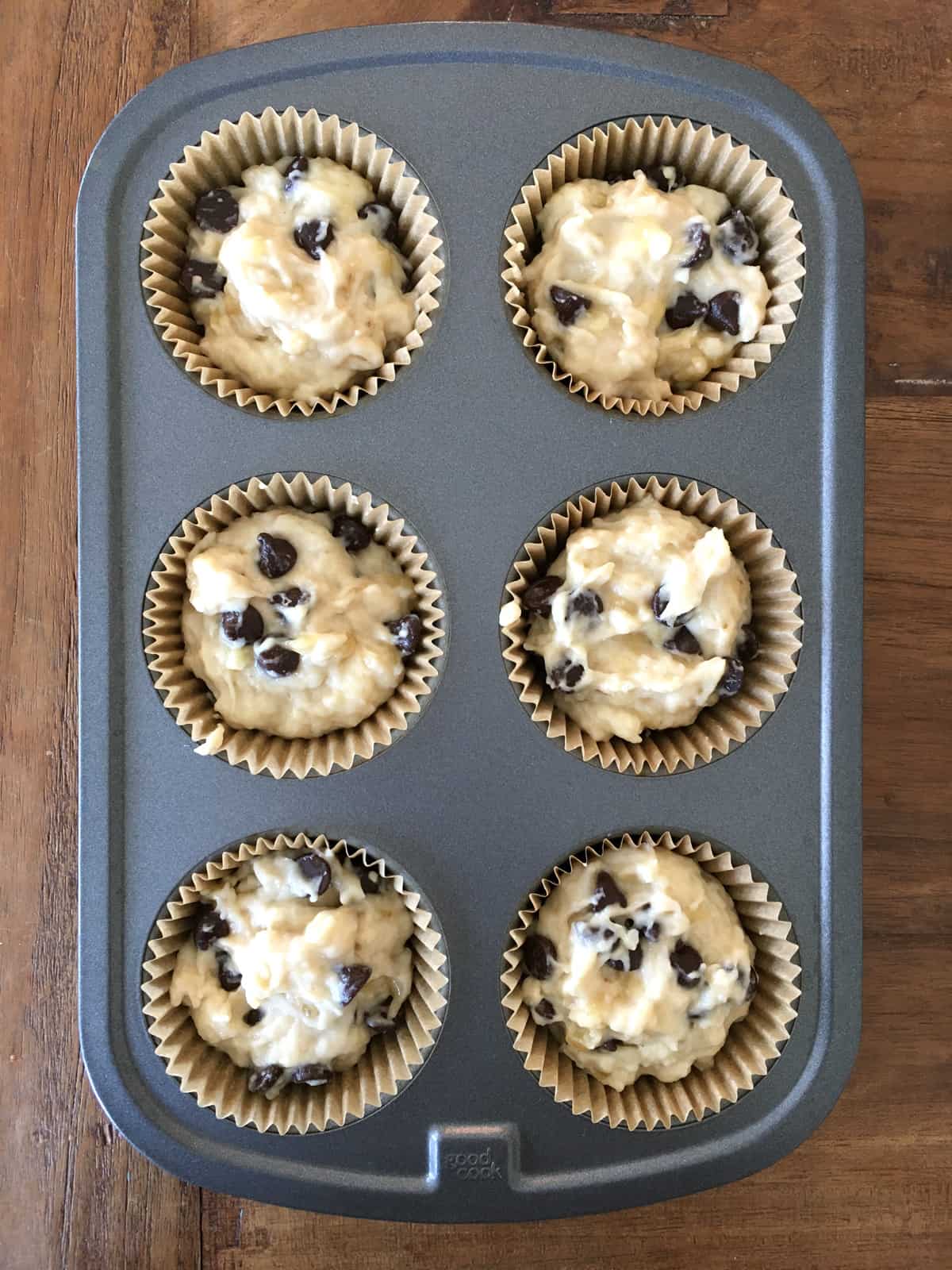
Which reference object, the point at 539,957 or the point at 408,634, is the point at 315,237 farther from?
the point at 539,957

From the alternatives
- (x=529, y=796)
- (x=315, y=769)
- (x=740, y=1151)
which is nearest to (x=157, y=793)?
(x=315, y=769)

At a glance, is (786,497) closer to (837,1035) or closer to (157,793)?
(837,1035)

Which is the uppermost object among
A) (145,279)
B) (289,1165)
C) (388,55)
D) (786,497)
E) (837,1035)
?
(388,55)

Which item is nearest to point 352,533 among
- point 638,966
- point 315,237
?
point 315,237

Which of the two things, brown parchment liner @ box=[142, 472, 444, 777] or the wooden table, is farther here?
→ the wooden table

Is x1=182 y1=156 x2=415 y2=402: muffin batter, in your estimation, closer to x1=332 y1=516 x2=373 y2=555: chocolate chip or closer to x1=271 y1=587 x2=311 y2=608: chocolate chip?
x1=332 y1=516 x2=373 y2=555: chocolate chip

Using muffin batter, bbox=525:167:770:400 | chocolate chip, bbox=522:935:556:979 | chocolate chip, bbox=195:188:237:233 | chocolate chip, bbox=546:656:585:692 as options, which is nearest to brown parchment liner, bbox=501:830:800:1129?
chocolate chip, bbox=522:935:556:979
